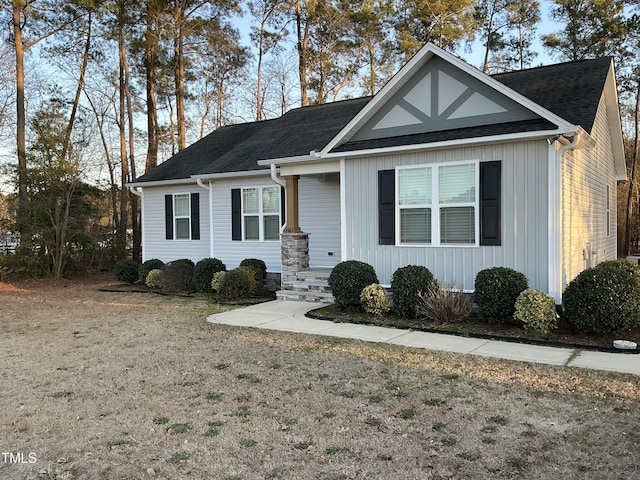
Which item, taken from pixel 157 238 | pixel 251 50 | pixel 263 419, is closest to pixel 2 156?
pixel 157 238

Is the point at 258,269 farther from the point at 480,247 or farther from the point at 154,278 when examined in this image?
the point at 480,247

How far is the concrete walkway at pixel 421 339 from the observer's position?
18.9 ft

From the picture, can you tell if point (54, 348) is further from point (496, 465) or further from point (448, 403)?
point (496, 465)

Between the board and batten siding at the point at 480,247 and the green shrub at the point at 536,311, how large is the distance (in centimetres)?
65

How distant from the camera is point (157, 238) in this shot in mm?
14625

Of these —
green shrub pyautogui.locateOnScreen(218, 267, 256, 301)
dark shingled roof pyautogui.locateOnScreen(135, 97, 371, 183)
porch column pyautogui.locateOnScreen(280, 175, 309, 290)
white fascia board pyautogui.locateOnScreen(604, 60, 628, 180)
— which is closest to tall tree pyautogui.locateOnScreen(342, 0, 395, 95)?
dark shingled roof pyautogui.locateOnScreen(135, 97, 371, 183)

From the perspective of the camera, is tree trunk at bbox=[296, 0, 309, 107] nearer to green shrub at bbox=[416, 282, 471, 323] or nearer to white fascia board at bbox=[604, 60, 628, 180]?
white fascia board at bbox=[604, 60, 628, 180]

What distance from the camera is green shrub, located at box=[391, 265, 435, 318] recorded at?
26.8ft

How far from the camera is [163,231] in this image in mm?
14484

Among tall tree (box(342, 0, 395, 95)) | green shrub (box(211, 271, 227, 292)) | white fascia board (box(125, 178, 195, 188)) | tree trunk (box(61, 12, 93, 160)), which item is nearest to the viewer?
green shrub (box(211, 271, 227, 292))

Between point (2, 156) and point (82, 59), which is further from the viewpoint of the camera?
point (82, 59)

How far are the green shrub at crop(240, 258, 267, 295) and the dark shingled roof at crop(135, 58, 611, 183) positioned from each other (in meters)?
2.19

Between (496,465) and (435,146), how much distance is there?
5878 mm

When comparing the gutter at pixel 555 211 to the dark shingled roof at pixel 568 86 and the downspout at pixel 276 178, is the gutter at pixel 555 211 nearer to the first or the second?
the dark shingled roof at pixel 568 86
